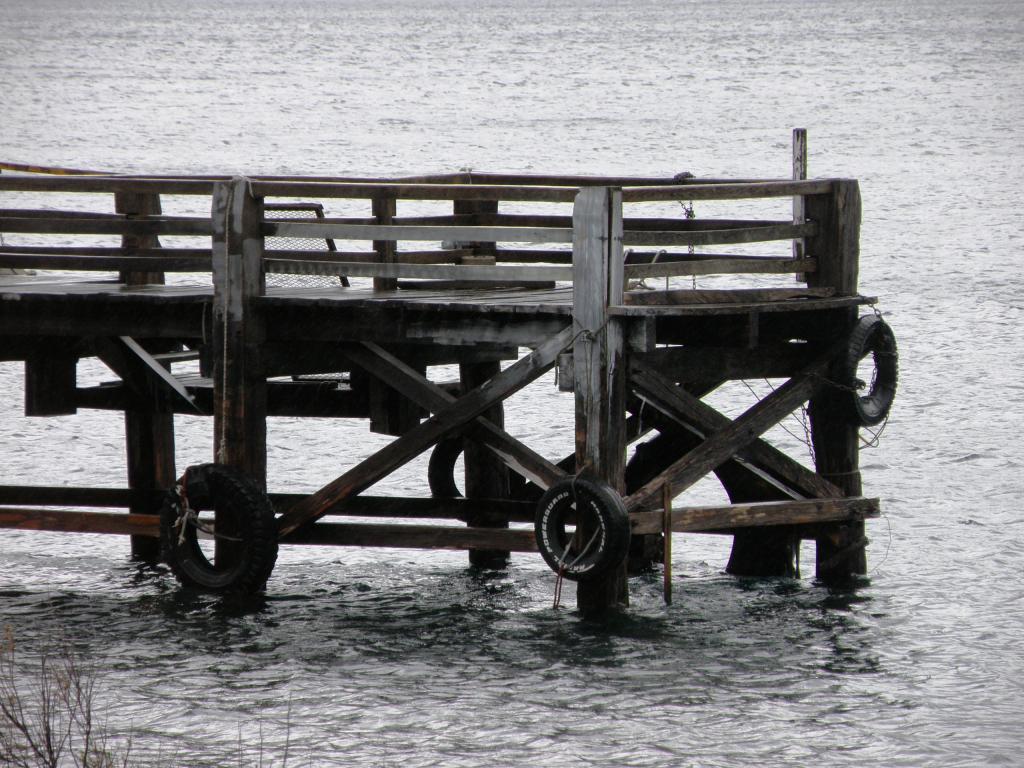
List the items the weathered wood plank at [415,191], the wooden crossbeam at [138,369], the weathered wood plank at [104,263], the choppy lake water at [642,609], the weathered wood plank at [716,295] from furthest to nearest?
the wooden crossbeam at [138,369]
the weathered wood plank at [104,263]
the weathered wood plank at [415,191]
the weathered wood plank at [716,295]
the choppy lake water at [642,609]

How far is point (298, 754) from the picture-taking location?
9.83 m

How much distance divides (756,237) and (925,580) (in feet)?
12.8

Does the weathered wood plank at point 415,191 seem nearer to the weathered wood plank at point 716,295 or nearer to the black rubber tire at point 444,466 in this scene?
the weathered wood plank at point 716,295

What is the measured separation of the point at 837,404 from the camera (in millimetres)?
12656

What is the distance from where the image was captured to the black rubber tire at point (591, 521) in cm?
1113

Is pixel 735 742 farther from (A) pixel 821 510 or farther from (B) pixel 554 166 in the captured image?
(B) pixel 554 166

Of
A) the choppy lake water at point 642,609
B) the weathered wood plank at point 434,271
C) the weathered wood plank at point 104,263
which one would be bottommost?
the choppy lake water at point 642,609

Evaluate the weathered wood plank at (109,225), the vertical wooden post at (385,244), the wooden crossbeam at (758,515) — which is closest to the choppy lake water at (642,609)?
the wooden crossbeam at (758,515)

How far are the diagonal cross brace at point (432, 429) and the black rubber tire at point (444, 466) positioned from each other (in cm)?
210

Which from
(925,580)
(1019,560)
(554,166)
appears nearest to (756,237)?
(925,580)

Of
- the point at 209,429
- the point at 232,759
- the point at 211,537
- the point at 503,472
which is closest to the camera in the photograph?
the point at 232,759

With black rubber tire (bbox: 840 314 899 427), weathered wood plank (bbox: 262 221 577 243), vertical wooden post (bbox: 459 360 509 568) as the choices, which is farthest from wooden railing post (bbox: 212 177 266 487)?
black rubber tire (bbox: 840 314 899 427)

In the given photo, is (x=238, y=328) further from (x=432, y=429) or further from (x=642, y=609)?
(x=642, y=609)

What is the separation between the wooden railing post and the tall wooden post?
360 cm
